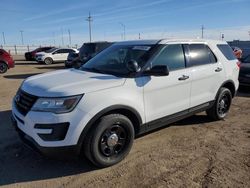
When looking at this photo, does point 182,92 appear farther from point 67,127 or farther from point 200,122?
point 67,127

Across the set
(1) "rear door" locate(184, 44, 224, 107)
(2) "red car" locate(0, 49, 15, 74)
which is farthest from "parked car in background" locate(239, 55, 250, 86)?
(2) "red car" locate(0, 49, 15, 74)

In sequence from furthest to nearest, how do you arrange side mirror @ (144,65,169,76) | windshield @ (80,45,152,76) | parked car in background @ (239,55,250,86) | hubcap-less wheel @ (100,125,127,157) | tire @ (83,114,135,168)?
parked car in background @ (239,55,250,86) → windshield @ (80,45,152,76) → side mirror @ (144,65,169,76) → hubcap-less wheel @ (100,125,127,157) → tire @ (83,114,135,168)

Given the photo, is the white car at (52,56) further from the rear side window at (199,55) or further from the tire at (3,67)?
the rear side window at (199,55)

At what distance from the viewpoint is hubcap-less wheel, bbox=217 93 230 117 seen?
6477 mm

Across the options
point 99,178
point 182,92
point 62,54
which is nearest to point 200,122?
point 182,92

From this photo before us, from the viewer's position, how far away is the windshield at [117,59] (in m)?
4.79

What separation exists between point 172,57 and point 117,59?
0.96 metres

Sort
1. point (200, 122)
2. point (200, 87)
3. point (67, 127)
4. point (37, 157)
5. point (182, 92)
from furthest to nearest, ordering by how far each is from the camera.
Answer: point (200, 122) → point (200, 87) → point (182, 92) → point (37, 157) → point (67, 127)

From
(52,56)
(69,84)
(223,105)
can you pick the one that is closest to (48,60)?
(52,56)

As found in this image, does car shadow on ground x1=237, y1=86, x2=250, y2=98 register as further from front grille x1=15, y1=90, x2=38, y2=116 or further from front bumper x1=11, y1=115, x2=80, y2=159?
front grille x1=15, y1=90, x2=38, y2=116

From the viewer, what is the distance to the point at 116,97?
417cm

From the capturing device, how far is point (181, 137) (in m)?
5.54

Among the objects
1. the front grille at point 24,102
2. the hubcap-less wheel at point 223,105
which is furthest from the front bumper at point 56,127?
the hubcap-less wheel at point 223,105

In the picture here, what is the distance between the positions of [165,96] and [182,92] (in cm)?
47
